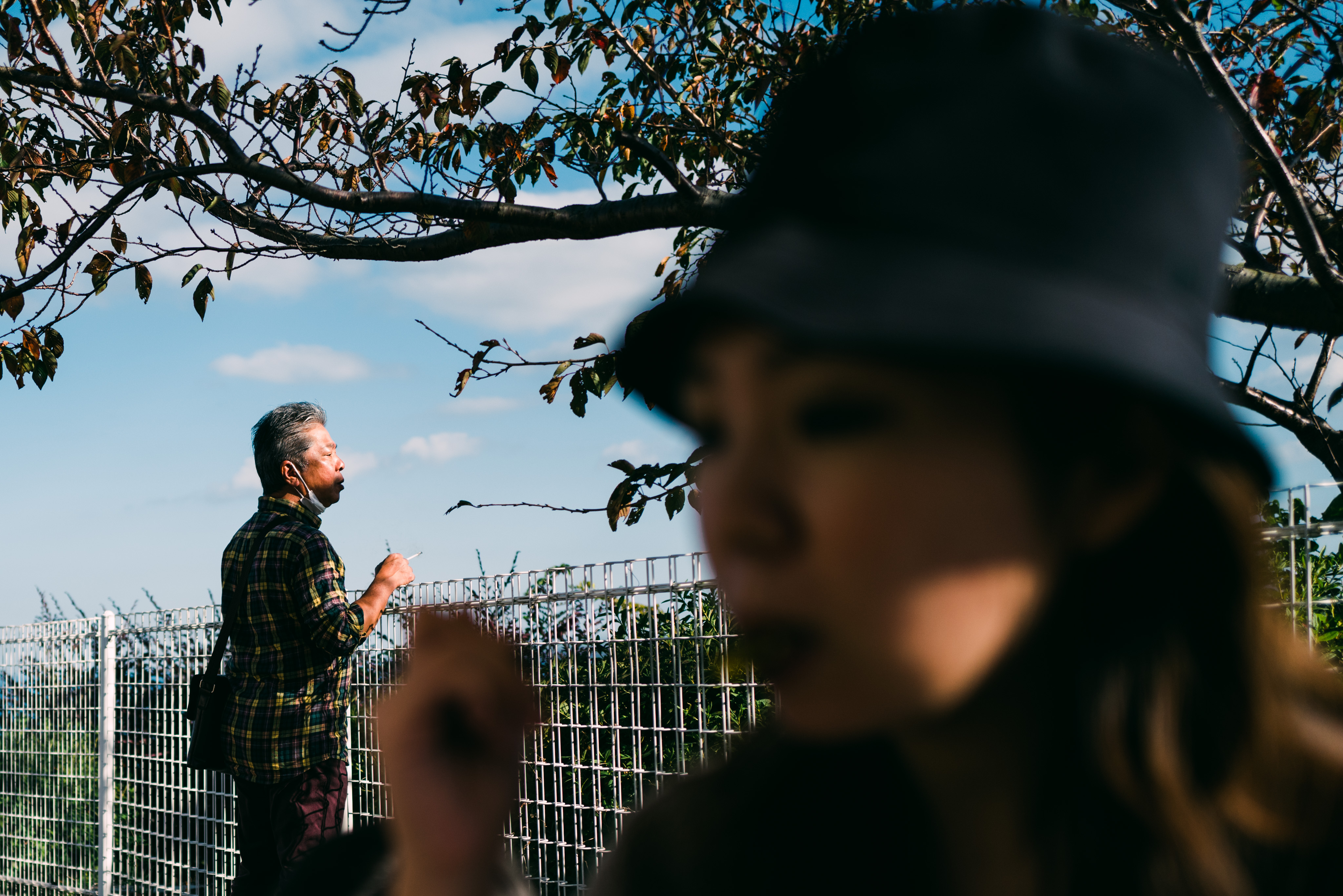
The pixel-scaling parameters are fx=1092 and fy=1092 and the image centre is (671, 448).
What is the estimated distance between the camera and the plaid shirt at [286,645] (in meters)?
4.48

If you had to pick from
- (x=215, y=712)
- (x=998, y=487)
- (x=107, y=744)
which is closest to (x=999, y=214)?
(x=998, y=487)

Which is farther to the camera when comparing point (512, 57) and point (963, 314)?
point (512, 57)

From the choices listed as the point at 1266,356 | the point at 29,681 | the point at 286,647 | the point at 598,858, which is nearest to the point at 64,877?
the point at 29,681

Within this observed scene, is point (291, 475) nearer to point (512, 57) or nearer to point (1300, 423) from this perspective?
point (512, 57)

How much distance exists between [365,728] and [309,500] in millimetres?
1894

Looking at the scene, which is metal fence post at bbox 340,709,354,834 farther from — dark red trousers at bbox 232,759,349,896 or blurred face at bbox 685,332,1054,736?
blurred face at bbox 685,332,1054,736

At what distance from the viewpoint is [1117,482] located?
2.35ft

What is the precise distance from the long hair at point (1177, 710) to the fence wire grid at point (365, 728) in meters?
0.23

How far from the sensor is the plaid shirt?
4484 mm

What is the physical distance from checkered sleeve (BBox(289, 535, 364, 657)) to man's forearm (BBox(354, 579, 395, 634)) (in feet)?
0.06

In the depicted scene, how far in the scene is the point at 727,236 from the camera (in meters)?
0.76

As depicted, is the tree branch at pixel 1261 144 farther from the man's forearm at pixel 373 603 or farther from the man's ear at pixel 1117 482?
the man's forearm at pixel 373 603

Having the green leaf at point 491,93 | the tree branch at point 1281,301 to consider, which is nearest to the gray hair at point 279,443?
the green leaf at point 491,93

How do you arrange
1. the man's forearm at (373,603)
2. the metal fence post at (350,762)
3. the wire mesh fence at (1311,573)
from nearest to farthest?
the wire mesh fence at (1311,573) < the man's forearm at (373,603) < the metal fence post at (350,762)
